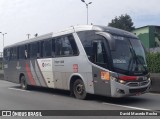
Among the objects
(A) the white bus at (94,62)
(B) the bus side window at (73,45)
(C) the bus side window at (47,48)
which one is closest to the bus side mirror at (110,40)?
(A) the white bus at (94,62)

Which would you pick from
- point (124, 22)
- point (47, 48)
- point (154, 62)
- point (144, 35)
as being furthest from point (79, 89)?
point (124, 22)

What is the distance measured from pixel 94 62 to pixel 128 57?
140 centimetres

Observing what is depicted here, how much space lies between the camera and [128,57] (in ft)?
40.8

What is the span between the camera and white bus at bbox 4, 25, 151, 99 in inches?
474

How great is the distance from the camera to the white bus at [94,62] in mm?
12039

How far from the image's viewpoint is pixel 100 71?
12.5 metres

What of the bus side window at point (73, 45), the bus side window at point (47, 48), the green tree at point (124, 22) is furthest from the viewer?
the green tree at point (124, 22)

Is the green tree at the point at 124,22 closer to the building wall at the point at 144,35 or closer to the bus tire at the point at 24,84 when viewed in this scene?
the building wall at the point at 144,35

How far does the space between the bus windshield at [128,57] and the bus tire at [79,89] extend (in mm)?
2187

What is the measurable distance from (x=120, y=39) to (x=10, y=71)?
11.3 meters

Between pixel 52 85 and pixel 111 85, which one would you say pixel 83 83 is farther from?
pixel 52 85

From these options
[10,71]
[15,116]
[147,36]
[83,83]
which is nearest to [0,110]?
[15,116]

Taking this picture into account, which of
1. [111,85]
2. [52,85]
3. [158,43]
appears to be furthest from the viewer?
[158,43]

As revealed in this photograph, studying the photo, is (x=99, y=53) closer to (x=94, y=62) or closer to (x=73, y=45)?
(x=94, y=62)
